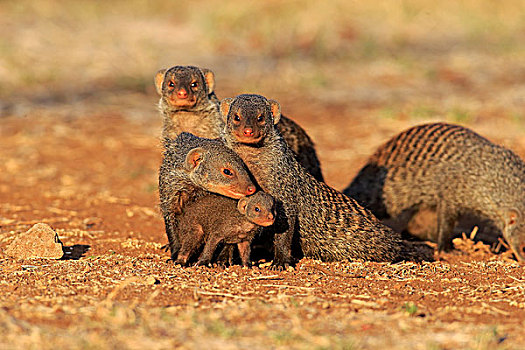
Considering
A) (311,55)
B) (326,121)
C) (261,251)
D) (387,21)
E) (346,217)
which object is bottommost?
(261,251)

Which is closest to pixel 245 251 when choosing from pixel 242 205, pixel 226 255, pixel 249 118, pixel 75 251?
pixel 226 255

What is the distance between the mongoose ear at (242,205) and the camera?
393 cm

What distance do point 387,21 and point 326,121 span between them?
532cm

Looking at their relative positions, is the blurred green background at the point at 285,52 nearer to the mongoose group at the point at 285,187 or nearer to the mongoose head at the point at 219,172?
the mongoose group at the point at 285,187

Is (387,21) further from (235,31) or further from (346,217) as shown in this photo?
(346,217)

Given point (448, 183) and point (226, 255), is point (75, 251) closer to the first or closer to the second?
point (226, 255)

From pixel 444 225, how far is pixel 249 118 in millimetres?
2307

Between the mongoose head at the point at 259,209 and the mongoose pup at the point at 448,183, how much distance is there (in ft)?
6.60

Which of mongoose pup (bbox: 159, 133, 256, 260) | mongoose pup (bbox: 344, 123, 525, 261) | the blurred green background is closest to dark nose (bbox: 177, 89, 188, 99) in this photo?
mongoose pup (bbox: 159, 133, 256, 260)

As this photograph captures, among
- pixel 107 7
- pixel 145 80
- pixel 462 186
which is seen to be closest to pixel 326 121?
pixel 145 80

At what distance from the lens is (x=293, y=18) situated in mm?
13258

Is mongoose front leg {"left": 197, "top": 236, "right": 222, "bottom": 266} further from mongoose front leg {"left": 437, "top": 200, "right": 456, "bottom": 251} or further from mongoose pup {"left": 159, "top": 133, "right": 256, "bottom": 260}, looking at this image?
mongoose front leg {"left": 437, "top": 200, "right": 456, "bottom": 251}

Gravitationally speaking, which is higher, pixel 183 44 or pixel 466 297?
pixel 183 44

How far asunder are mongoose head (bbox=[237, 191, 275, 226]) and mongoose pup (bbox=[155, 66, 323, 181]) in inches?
51.3
